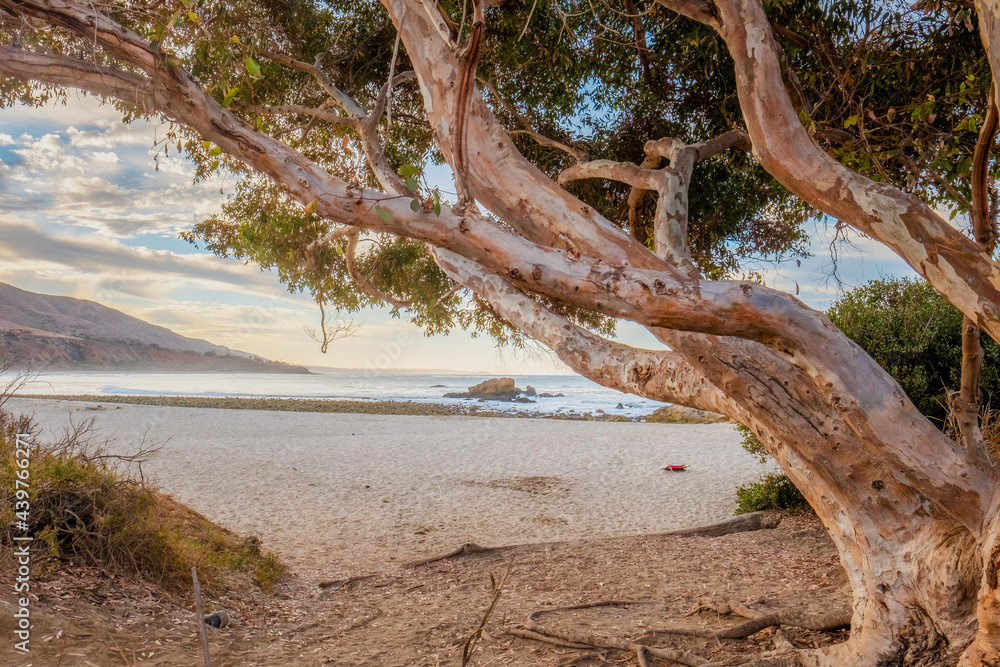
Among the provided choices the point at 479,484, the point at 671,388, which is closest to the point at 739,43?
the point at 671,388

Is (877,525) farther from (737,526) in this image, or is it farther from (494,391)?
(494,391)

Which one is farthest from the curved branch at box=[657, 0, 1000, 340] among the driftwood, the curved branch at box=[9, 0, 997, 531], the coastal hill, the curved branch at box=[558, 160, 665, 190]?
the coastal hill

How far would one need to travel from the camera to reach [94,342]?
183ft

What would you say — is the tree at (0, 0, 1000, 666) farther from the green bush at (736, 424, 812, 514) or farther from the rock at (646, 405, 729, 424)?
the rock at (646, 405, 729, 424)

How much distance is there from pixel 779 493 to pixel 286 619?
5.64 meters

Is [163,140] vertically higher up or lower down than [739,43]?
lower down

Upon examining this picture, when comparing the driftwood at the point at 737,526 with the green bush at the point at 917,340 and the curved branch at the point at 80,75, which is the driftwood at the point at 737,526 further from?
the curved branch at the point at 80,75

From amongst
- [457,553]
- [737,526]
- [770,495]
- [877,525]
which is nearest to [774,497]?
[770,495]

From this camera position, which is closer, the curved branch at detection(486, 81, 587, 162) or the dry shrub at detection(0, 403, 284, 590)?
the dry shrub at detection(0, 403, 284, 590)

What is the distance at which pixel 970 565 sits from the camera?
109 inches

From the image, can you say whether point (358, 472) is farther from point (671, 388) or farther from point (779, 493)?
point (671, 388)

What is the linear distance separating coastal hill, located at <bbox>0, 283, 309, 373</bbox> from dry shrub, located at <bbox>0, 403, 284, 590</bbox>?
38.3 m

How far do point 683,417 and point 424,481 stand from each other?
602 inches

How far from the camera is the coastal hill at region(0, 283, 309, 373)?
1729 inches
